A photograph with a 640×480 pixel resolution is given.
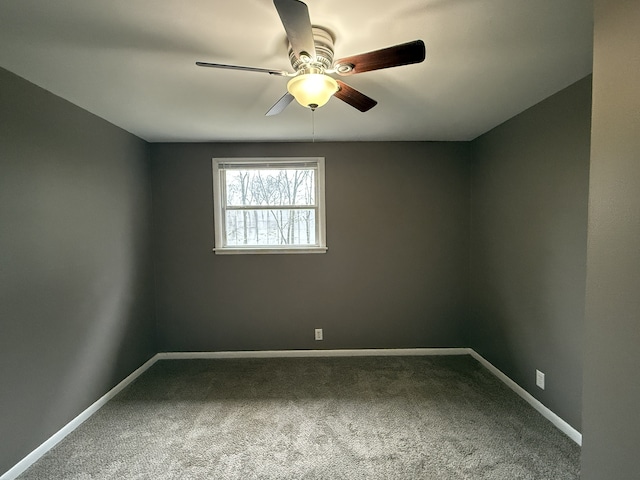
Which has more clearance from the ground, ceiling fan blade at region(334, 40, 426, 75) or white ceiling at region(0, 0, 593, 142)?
white ceiling at region(0, 0, 593, 142)

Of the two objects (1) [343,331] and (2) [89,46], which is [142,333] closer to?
(1) [343,331]

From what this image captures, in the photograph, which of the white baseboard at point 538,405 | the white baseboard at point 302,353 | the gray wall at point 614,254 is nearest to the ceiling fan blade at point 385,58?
the gray wall at point 614,254

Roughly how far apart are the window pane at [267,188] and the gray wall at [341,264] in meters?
0.22

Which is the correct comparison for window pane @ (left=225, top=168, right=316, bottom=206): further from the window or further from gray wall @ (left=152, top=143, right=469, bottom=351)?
gray wall @ (left=152, top=143, right=469, bottom=351)

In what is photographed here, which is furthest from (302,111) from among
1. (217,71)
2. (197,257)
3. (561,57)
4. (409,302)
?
(409,302)

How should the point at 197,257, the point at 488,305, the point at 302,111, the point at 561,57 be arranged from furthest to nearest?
the point at 197,257, the point at 488,305, the point at 302,111, the point at 561,57

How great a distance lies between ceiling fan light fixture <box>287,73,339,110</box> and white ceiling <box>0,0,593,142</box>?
0.74 feet

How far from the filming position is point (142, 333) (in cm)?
298

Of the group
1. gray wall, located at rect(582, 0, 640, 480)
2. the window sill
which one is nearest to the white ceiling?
gray wall, located at rect(582, 0, 640, 480)

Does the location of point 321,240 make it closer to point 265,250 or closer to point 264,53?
point 265,250

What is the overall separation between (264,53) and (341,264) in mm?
2161

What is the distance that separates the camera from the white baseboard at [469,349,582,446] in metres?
1.92

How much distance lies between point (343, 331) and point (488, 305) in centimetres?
151

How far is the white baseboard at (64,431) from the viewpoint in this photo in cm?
170
